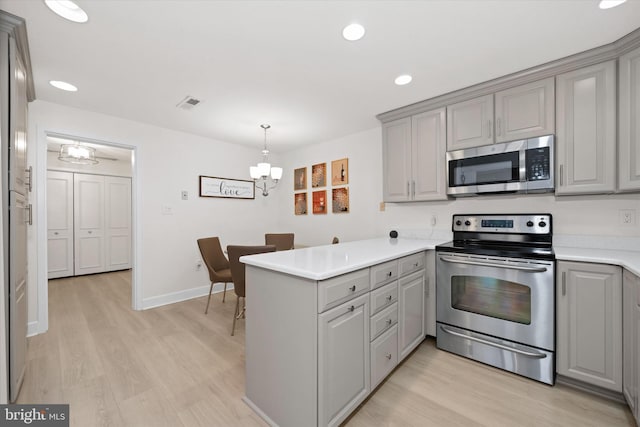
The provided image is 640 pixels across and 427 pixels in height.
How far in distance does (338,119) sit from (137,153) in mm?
2565

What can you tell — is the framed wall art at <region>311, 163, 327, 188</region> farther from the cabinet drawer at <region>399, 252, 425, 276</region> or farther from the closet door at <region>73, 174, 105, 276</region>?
the closet door at <region>73, 174, 105, 276</region>

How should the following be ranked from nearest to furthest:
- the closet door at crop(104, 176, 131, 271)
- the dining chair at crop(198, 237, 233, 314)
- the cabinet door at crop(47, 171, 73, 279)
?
the dining chair at crop(198, 237, 233, 314) < the cabinet door at crop(47, 171, 73, 279) < the closet door at crop(104, 176, 131, 271)

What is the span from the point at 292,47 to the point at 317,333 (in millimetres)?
1866

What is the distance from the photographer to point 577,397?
175 centimetres

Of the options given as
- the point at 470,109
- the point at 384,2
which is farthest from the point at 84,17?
the point at 470,109

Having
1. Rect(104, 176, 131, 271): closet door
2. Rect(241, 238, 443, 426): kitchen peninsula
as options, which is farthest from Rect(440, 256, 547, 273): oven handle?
Rect(104, 176, 131, 271): closet door

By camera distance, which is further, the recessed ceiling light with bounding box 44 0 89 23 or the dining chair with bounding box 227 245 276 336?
the dining chair with bounding box 227 245 276 336

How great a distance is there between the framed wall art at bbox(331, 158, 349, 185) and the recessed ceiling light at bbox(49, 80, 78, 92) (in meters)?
3.00

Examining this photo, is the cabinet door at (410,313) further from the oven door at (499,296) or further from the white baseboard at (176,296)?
the white baseboard at (176,296)

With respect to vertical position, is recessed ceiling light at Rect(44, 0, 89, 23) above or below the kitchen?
above

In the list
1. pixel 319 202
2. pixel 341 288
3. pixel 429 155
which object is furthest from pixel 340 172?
pixel 341 288

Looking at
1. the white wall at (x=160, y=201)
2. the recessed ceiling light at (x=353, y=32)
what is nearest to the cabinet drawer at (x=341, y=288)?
the recessed ceiling light at (x=353, y=32)

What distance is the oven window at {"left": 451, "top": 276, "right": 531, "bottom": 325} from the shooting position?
196 cm

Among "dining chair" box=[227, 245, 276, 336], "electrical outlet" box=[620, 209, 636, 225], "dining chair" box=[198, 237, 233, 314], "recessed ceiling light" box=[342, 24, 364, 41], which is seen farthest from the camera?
"dining chair" box=[198, 237, 233, 314]
